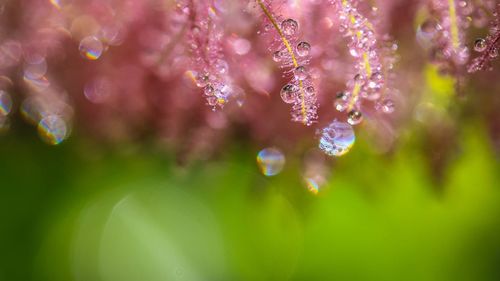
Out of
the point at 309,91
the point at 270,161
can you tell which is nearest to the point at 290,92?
the point at 309,91

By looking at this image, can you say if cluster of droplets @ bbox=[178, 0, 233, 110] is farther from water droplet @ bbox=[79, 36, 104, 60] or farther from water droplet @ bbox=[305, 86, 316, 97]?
water droplet @ bbox=[79, 36, 104, 60]

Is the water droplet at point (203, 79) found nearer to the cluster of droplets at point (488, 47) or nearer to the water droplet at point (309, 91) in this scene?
the water droplet at point (309, 91)

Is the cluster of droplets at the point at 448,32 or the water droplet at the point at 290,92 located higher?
the cluster of droplets at the point at 448,32

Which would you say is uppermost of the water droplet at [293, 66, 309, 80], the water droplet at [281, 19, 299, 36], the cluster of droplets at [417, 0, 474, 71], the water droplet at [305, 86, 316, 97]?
the cluster of droplets at [417, 0, 474, 71]

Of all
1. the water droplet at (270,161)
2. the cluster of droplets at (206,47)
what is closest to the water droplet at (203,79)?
the cluster of droplets at (206,47)

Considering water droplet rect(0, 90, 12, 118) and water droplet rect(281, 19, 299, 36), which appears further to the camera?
water droplet rect(0, 90, 12, 118)

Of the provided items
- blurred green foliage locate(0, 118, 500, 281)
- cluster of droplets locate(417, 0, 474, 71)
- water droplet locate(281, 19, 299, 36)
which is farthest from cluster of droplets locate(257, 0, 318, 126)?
blurred green foliage locate(0, 118, 500, 281)

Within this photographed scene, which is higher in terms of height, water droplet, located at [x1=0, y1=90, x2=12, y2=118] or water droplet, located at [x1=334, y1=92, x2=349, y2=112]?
water droplet, located at [x1=334, y1=92, x2=349, y2=112]
